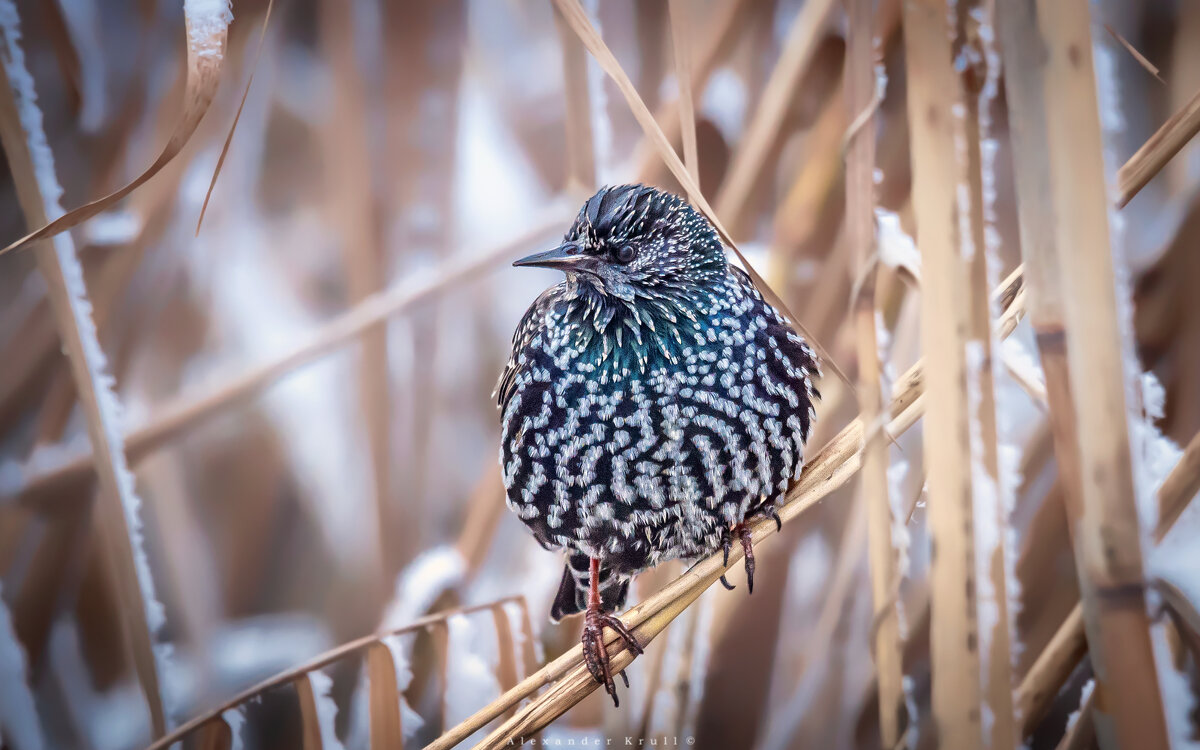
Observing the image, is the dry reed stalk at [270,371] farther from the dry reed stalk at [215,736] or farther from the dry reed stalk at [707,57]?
the dry reed stalk at [215,736]

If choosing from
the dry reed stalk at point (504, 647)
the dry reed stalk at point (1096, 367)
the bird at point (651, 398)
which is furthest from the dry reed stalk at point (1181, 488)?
the dry reed stalk at point (504, 647)

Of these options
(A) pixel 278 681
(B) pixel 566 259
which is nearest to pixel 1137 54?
(B) pixel 566 259

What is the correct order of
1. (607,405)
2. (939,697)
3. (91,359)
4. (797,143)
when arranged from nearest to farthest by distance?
(939,697) < (607,405) < (91,359) < (797,143)

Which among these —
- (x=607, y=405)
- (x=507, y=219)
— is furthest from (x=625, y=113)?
(x=607, y=405)

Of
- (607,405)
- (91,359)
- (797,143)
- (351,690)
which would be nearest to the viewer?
(607,405)

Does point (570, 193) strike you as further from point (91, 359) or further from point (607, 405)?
point (91, 359)

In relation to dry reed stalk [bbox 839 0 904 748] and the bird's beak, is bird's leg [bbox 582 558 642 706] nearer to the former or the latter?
dry reed stalk [bbox 839 0 904 748]

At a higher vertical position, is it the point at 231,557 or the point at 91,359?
the point at 91,359
